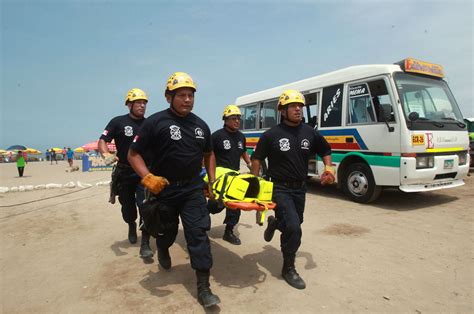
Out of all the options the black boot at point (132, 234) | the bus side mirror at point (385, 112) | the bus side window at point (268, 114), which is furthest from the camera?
the bus side window at point (268, 114)

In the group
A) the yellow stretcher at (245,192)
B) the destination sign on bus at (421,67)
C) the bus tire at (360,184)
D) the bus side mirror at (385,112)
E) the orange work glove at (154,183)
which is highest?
the destination sign on bus at (421,67)

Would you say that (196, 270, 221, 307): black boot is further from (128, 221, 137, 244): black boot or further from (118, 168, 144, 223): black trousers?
(128, 221, 137, 244): black boot

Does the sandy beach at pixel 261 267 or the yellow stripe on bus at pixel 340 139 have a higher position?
the yellow stripe on bus at pixel 340 139

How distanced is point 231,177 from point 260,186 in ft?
1.07

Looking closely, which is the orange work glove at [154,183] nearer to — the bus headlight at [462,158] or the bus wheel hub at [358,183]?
the bus wheel hub at [358,183]

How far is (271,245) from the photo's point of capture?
14.6ft

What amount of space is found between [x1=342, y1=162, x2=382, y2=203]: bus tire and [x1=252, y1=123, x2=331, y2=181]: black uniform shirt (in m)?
3.70

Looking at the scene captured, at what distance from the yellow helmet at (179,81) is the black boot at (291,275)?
2027mm

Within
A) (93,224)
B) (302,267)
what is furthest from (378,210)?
(93,224)

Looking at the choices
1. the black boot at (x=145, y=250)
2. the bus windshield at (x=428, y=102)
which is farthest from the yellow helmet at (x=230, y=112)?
the bus windshield at (x=428, y=102)

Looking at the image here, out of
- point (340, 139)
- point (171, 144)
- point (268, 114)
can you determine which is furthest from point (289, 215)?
point (268, 114)

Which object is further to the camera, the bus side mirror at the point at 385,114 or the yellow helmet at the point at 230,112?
the bus side mirror at the point at 385,114

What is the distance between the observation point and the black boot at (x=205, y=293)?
270 cm

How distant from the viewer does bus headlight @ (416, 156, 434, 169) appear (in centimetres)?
611
